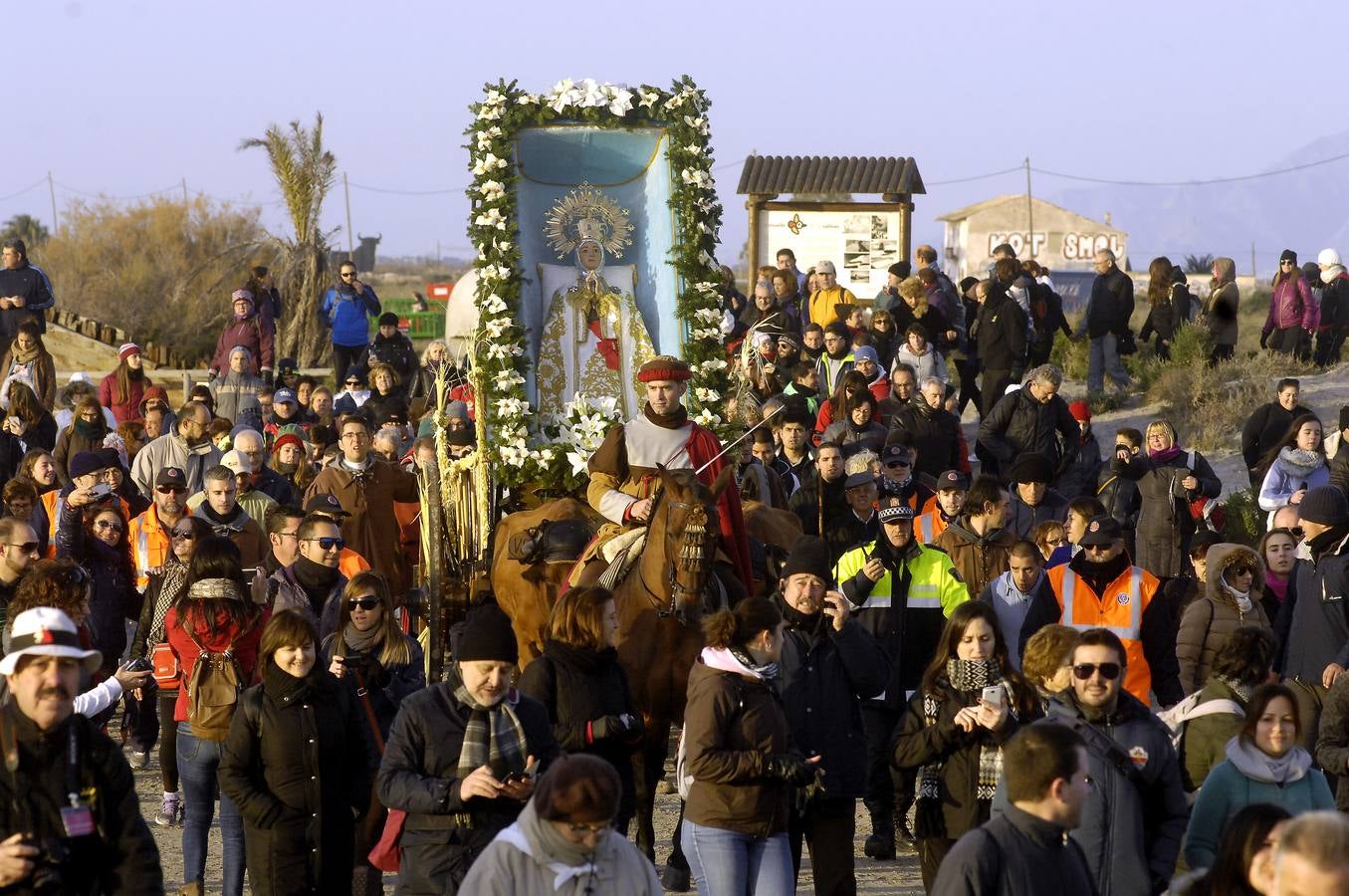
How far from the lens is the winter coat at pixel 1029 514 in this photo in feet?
41.9

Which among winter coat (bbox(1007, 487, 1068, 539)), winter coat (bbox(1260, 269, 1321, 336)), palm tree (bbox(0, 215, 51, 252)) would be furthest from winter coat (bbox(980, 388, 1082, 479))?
palm tree (bbox(0, 215, 51, 252))

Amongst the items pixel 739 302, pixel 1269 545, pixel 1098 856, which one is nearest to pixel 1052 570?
pixel 1269 545

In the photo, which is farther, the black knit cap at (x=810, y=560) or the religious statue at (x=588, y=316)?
the religious statue at (x=588, y=316)

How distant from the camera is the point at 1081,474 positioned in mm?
15477

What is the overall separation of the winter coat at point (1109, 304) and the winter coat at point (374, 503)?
1089 centimetres

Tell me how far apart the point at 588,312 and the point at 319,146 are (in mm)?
14935

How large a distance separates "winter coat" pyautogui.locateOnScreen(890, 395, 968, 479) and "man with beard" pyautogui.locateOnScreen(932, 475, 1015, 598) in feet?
14.5

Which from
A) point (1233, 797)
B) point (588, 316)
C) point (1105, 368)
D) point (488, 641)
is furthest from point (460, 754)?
point (1105, 368)

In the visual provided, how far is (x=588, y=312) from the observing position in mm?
13781

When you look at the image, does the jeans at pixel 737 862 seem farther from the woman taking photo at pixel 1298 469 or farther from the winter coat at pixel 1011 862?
the woman taking photo at pixel 1298 469

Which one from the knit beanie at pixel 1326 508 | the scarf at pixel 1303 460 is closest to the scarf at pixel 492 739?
the knit beanie at pixel 1326 508

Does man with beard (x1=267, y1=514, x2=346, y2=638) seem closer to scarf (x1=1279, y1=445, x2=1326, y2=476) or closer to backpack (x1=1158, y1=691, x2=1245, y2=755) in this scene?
backpack (x1=1158, y1=691, x2=1245, y2=755)

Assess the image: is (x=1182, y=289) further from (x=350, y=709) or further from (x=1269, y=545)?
(x=350, y=709)

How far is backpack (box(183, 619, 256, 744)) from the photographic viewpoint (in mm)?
8383
